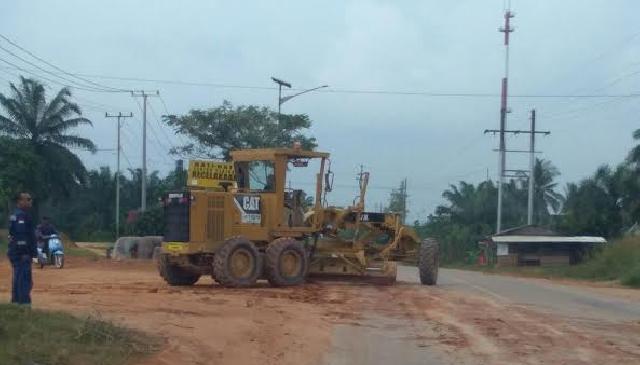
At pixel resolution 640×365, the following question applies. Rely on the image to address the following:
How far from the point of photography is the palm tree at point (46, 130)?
61.5 meters

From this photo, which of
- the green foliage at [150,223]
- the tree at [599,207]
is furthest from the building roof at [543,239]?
the green foliage at [150,223]

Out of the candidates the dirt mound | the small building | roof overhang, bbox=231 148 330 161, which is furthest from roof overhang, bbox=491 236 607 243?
roof overhang, bbox=231 148 330 161

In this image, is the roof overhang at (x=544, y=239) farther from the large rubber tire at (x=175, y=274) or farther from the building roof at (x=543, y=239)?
the large rubber tire at (x=175, y=274)

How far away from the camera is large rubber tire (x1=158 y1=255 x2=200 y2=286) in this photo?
22.0 meters

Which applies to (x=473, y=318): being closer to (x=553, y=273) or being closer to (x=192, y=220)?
(x=192, y=220)

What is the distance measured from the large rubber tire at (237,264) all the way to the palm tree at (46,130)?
4312cm

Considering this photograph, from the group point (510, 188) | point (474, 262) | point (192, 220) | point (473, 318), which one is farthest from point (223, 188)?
point (510, 188)

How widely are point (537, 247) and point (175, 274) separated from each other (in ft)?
141

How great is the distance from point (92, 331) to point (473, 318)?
26.1 feet

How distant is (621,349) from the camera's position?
12.3 metres

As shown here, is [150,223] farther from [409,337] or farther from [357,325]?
[409,337]

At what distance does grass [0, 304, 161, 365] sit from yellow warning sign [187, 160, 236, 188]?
11372 millimetres

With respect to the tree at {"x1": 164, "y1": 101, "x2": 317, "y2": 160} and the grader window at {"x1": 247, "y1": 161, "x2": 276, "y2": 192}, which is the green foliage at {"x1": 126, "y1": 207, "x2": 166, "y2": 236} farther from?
the grader window at {"x1": 247, "y1": 161, "x2": 276, "y2": 192}

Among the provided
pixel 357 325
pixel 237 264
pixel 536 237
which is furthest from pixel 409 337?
pixel 536 237
